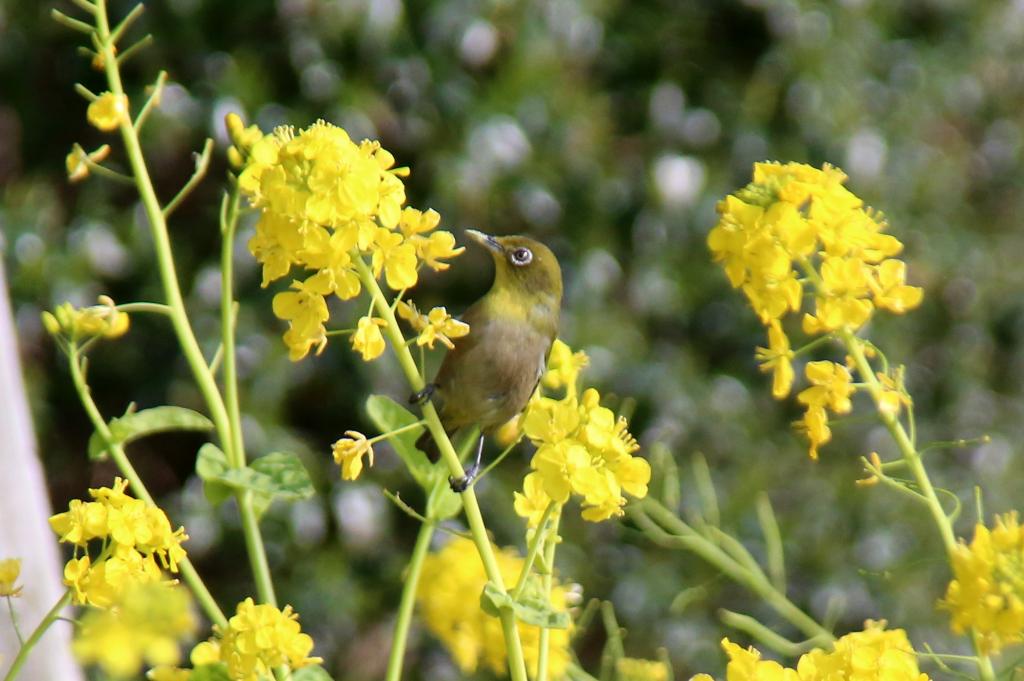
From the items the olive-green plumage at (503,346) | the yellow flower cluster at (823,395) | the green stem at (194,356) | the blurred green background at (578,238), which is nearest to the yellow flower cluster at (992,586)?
the yellow flower cluster at (823,395)

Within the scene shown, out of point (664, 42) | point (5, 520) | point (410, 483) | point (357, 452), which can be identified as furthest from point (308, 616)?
point (357, 452)

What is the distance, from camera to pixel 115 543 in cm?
101

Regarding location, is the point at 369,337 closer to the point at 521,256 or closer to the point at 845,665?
the point at 845,665

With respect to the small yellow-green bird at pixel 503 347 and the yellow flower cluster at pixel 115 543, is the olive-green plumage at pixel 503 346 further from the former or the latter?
the yellow flower cluster at pixel 115 543

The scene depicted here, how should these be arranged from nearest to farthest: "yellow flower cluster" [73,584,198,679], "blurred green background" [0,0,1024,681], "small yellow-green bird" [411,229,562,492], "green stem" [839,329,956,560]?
1. "yellow flower cluster" [73,584,198,679]
2. "green stem" [839,329,956,560]
3. "small yellow-green bird" [411,229,562,492]
4. "blurred green background" [0,0,1024,681]

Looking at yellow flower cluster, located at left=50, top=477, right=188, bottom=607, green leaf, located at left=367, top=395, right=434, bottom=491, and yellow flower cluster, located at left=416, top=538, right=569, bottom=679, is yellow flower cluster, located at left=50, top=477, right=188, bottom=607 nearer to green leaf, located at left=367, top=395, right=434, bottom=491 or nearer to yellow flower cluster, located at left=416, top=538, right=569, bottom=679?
green leaf, located at left=367, top=395, right=434, bottom=491

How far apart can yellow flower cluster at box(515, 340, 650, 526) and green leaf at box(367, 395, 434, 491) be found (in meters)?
0.17

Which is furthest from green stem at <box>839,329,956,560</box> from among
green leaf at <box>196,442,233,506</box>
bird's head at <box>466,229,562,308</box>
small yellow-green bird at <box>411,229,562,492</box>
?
bird's head at <box>466,229,562,308</box>

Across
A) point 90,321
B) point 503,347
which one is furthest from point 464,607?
point 90,321

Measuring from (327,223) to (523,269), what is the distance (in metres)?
0.74

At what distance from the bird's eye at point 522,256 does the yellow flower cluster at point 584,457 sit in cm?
65

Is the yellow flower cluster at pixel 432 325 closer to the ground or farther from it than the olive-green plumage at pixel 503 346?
farther from it

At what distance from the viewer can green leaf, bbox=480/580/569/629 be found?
954 mm

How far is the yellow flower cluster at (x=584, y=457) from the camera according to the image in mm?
961
